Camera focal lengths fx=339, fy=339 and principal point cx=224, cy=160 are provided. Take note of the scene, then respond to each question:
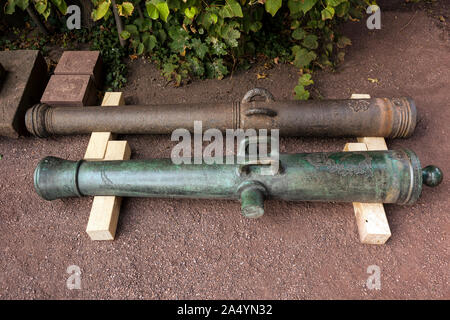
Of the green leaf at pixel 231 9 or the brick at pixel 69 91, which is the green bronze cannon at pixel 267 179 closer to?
the brick at pixel 69 91

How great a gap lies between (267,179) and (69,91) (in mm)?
1822

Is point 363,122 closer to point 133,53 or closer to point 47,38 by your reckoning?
point 133,53

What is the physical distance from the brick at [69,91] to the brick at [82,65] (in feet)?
0.19

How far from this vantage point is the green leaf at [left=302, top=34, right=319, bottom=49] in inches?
117

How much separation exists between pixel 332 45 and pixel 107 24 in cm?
229

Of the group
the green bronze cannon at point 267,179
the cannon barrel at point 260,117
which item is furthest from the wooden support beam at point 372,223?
the cannon barrel at point 260,117

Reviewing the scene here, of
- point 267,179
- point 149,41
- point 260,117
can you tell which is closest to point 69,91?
point 149,41

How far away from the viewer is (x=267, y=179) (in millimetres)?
2016

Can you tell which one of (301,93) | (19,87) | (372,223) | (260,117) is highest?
(301,93)

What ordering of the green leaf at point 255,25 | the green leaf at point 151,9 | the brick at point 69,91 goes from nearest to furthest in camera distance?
1. the green leaf at point 151,9
2. the brick at point 69,91
3. the green leaf at point 255,25

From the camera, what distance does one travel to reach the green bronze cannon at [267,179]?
2.00 m

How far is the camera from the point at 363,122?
7.88 feet

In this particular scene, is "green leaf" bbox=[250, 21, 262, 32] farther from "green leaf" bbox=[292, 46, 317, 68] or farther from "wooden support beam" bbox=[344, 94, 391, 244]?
"wooden support beam" bbox=[344, 94, 391, 244]

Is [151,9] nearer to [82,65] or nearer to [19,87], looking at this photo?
[82,65]
